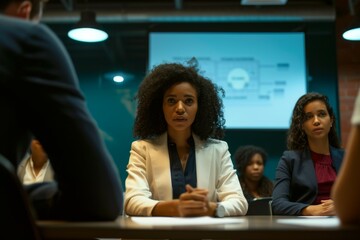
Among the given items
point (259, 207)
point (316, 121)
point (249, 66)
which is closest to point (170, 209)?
point (316, 121)

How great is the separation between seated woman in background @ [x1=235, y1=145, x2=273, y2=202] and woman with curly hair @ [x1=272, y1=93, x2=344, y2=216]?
1.88 m

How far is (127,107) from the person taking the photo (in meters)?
5.57

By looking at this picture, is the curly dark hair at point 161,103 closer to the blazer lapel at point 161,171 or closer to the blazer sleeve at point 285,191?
the blazer lapel at point 161,171

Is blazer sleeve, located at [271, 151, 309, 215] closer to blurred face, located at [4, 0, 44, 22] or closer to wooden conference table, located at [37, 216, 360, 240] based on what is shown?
wooden conference table, located at [37, 216, 360, 240]

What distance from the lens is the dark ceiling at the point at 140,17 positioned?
530 centimetres

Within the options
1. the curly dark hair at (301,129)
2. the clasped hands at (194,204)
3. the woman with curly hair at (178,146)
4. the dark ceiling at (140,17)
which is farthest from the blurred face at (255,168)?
the clasped hands at (194,204)

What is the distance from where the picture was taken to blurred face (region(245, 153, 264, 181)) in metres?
4.70

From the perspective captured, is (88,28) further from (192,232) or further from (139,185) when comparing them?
(192,232)

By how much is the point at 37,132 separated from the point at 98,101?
4642 mm

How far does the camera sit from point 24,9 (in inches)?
45.1

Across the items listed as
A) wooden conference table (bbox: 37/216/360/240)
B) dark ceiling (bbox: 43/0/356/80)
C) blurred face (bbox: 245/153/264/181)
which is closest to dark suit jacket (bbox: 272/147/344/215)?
wooden conference table (bbox: 37/216/360/240)

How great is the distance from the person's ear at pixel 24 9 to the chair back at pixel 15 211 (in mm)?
420

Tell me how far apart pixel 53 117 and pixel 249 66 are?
4437mm

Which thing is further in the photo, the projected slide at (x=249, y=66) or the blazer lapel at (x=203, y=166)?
the projected slide at (x=249, y=66)
